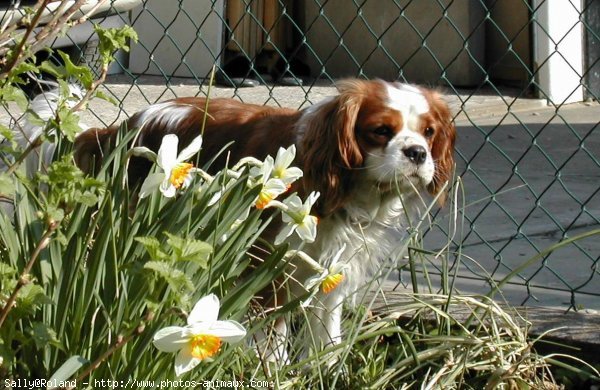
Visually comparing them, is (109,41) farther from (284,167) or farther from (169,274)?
(169,274)

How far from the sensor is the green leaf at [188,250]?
1.96 metres

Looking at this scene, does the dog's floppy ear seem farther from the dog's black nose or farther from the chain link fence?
the chain link fence

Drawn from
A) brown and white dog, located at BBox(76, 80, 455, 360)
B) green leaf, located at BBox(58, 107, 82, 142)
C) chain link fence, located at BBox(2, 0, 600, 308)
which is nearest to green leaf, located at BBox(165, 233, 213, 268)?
green leaf, located at BBox(58, 107, 82, 142)

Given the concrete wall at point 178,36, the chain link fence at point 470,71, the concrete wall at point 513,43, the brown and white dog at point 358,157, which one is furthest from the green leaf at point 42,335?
the concrete wall at point 178,36

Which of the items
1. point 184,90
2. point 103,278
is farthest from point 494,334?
point 184,90

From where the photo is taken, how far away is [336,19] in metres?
12.2

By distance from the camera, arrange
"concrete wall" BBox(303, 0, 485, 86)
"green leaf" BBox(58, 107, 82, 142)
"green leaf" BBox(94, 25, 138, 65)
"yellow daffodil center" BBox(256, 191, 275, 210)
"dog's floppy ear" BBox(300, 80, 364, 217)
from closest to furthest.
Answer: "green leaf" BBox(58, 107, 82, 142), "green leaf" BBox(94, 25, 138, 65), "yellow daffodil center" BBox(256, 191, 275, 210), "dog's floppy ear" BBox(300, 80, 364, 217), "concrete wall" BBox(303, 0, 485, 86)

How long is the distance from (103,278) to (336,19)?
1007cm

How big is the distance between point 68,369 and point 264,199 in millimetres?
657

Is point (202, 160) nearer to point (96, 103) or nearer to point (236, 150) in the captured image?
point (236, 150)

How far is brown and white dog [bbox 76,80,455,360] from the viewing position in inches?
151

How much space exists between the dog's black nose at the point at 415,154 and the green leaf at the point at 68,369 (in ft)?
5.92

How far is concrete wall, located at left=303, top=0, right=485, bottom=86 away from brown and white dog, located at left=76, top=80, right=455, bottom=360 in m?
6.65

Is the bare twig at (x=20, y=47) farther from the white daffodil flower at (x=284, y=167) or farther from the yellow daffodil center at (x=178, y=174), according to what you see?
the white daffodil flower at (x=284, y=167)
